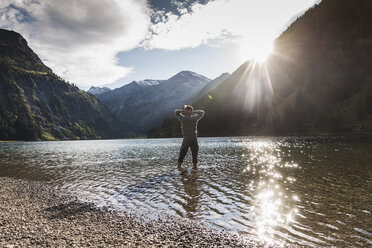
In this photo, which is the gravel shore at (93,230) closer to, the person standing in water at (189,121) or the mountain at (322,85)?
the person standing in water at (189,121)

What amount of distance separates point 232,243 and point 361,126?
478 feet

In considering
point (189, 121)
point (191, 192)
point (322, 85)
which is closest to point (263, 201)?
point (191, 192)

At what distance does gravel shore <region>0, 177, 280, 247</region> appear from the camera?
6.50m

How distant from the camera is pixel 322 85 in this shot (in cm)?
15725

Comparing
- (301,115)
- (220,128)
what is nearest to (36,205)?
(301,115)

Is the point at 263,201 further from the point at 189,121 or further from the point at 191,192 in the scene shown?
the point at 189,121

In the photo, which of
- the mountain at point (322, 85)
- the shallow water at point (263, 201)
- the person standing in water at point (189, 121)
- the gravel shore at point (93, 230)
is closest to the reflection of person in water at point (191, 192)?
the shallow water at point (263, 201)

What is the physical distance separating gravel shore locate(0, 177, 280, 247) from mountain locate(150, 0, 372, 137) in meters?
142

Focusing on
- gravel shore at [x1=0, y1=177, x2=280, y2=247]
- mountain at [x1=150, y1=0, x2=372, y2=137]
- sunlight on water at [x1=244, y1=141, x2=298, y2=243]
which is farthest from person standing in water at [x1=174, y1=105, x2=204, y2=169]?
mountain at [x1=150, y1=0, x2=372, y2=137]

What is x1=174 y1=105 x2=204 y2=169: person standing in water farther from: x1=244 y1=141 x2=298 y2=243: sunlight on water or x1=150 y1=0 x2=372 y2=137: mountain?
x1=150 y1=0 x2=372 y2=137: mountain

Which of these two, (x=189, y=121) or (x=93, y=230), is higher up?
(x=189, y=121)

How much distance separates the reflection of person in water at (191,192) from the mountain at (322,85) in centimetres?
13532

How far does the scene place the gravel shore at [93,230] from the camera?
6496 mm

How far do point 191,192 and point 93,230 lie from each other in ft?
19.6
